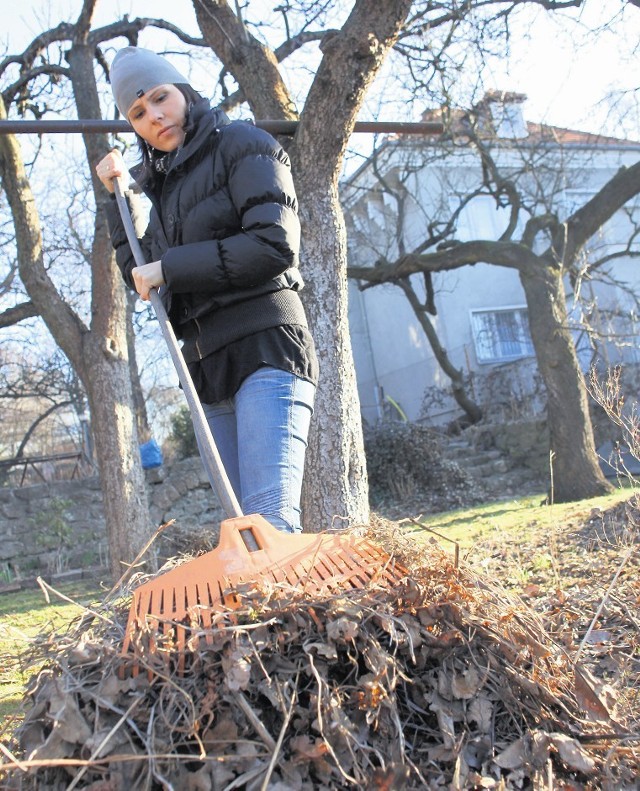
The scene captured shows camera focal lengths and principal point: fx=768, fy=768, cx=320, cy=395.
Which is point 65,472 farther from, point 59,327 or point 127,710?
point 127,710

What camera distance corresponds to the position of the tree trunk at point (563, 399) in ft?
28.5

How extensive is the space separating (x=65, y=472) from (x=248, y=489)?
1622 cm

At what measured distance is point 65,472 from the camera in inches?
683

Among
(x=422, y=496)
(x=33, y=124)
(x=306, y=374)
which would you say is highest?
(x=33, y=124)

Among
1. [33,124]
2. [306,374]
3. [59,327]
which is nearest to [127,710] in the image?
[306,374]

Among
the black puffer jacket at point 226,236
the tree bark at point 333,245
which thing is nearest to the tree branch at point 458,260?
the tree bark at point 333,245

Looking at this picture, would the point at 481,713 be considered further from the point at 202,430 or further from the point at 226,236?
the point at 226,236

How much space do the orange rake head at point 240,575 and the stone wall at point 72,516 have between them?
336 inches

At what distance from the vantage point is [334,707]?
148 centimetres

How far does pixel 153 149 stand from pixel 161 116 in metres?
0.17

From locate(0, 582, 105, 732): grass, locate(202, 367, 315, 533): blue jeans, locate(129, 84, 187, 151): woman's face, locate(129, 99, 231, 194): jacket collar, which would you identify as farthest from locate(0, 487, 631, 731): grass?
locate(129, 84, 187, 151): woman's face

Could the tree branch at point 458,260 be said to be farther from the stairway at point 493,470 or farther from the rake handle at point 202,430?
the rake handle at point 202,430

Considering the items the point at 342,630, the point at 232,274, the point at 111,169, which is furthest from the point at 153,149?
the point at 342,630

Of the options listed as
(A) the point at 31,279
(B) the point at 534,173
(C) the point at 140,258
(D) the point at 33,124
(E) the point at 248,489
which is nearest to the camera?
(E) the point at 248,489
